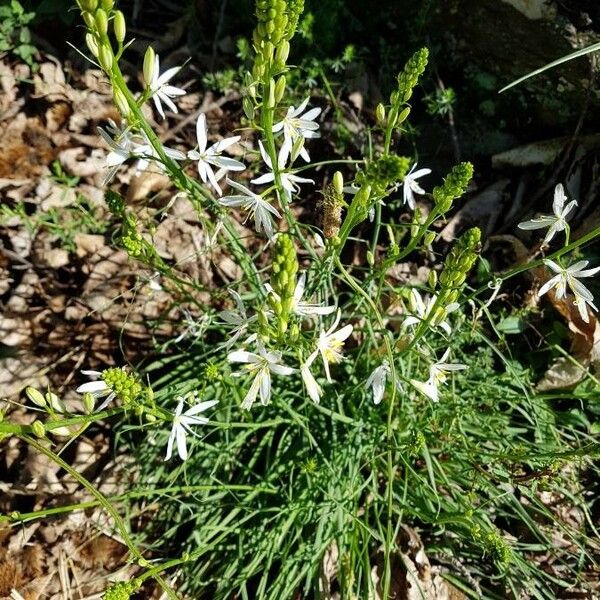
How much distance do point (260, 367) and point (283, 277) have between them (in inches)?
17.8

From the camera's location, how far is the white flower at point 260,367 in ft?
6.40

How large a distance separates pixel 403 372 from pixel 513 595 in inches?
48.4

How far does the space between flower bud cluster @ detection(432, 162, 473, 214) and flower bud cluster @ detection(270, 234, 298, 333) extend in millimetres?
512

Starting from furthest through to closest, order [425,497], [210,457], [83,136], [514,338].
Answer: [83,136], [514,338], [210,457], [425,497]

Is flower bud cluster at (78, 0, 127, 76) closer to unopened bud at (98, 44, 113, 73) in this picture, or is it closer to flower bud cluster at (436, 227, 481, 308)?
Answer: unopened bud at (98, 44, 113, 73)

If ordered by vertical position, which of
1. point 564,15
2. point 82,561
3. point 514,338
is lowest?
point 82,561

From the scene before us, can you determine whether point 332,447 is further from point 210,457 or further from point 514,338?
point 514,338

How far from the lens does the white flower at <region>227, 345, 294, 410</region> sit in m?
1.95

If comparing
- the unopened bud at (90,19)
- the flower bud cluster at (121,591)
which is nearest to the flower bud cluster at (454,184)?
the unopened bud at (90,19)

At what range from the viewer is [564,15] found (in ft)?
11.9

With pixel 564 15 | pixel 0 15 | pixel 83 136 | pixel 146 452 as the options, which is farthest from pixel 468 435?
pixel 0 15

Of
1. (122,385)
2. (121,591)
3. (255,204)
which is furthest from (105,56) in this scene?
(121,591)

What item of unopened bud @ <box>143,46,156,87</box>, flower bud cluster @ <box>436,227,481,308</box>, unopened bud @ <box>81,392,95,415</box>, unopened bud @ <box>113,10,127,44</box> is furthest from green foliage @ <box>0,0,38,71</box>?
flower bud cluster @ <box>436,227,481,308</box>

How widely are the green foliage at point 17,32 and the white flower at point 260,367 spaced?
3.52 m
